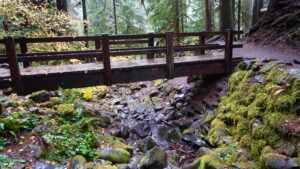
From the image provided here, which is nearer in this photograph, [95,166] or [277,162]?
[277,162]

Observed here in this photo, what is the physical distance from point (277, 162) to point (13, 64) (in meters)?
6.09

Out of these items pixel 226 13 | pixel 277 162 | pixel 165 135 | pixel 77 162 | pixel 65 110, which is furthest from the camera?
pixel 226 13

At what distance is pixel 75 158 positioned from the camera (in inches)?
170

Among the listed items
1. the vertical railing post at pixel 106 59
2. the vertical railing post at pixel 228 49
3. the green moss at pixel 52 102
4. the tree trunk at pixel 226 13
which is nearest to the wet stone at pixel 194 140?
the vertical railing post at pixel 106 59

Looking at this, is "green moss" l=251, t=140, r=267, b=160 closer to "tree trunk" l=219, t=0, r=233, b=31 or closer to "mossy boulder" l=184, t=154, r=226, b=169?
"mossy boulder" l=184, t=154, r=226, b=169

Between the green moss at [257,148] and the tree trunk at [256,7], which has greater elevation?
the tree trunk at [256,7]

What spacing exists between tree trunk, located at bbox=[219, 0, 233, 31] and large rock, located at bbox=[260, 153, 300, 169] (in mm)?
9970

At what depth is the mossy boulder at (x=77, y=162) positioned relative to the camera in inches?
162

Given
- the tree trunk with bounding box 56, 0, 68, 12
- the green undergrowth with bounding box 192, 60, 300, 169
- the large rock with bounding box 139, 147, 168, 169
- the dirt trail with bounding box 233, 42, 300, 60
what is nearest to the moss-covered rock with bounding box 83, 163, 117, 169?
the large rock with bounding box 139, 147, 168, 169

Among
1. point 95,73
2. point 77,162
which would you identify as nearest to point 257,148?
point 77,162

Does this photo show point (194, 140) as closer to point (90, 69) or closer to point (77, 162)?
point (77, 162)

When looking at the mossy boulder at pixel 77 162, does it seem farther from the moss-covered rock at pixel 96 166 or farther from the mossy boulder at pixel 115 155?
the mossy boulder at pixel 115 155

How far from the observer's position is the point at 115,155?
4914mm

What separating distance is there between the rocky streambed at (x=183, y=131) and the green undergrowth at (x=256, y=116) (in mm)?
19
